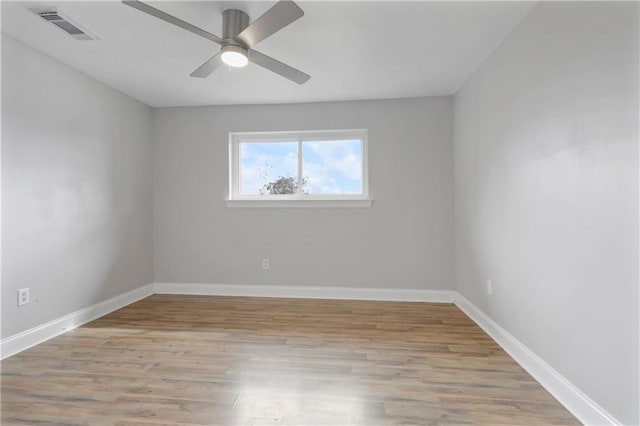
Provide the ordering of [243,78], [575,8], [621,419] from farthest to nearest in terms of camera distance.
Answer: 1. [243,78]
2. [575,8]
3. [621,419]

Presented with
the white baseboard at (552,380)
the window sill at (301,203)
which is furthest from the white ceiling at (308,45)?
the white baseboard at (552,380)

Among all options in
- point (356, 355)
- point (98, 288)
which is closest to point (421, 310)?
point (356, 355)

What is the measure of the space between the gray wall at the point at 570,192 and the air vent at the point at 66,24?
9.24 ft

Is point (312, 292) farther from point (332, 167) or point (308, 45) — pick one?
point (308, 45)

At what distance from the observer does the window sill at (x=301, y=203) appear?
11.2 feet

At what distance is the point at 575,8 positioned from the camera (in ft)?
4.99

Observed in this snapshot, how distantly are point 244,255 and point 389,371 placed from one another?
85.9 inches

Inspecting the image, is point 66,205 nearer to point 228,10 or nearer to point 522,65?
point 228,10

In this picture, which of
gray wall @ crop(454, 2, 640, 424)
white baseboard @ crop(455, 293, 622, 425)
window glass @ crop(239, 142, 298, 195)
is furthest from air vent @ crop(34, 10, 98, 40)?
white baseboard @ crop(455, 293, 622, 425)

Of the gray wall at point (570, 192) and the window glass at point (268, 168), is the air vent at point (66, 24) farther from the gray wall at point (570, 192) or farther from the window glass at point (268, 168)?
the gray wall at point (570, 192)

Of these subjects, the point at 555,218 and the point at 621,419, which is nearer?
the point at 621,419

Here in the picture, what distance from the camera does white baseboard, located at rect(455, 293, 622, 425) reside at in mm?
1388

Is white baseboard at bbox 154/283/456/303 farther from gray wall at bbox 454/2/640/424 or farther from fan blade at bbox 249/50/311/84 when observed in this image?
fan blade at bbox 249/50/311/84

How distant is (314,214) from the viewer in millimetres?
3508
